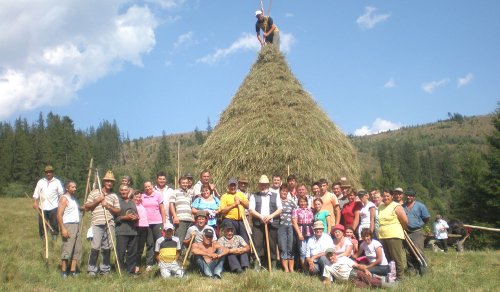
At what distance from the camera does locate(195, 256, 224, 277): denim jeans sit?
6.84m

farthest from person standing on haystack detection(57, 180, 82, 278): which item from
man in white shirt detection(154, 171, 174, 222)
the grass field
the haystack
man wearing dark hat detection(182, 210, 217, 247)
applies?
the haystack

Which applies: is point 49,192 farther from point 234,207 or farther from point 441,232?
point 441,232

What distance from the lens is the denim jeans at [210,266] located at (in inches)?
269

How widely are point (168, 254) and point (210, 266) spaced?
739 millimetres

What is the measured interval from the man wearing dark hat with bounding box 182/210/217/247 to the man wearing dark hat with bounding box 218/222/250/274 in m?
0.34

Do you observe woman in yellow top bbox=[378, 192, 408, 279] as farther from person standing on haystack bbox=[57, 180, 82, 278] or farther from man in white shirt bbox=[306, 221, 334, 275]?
person standing on haystack bbox=[57, 180, 82, 278]

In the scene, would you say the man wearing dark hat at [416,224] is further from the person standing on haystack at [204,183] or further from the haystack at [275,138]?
the person standing on haystack at [204,183]

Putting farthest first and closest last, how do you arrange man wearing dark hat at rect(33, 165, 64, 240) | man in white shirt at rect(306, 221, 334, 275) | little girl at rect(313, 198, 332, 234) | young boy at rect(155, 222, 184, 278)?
man wearing dark hat at rect(33, 165, 64, 240)
little girl at rect(313, 198, 332, 234)
man in white shirt at rect(306, 221, 334, 275)
young boy at rect(155, 222, 184, 278)

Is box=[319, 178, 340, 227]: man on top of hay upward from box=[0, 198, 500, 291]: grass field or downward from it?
upward

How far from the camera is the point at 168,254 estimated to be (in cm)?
691

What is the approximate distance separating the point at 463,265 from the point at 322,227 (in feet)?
12.3

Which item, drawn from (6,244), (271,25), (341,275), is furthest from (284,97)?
(6,244)

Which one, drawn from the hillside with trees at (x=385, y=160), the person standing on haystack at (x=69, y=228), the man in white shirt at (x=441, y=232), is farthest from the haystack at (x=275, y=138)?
the man in white shirt at (x=441, y=232)

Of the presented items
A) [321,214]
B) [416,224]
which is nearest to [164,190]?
[321,214]
